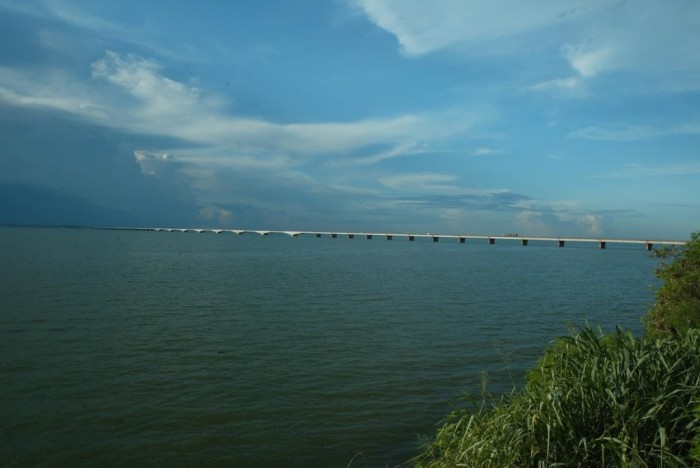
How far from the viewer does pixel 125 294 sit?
1321 inches

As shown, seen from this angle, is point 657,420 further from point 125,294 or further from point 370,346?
point 125,294

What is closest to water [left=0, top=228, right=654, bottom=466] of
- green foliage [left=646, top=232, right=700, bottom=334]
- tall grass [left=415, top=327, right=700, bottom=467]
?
green foliage [left=646, top=232, right=700, bottom=334]

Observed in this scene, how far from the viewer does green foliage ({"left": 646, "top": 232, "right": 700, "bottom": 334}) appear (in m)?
12.1

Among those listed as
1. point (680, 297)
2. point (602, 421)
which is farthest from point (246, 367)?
point (680, 297)

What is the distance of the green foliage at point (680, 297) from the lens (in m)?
12.1

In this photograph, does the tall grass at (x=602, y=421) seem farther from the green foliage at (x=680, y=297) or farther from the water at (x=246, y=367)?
the water at (x=246, y=367)

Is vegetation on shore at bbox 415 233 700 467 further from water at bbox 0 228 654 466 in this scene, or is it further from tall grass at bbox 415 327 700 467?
water at bbox 0 228 654 466

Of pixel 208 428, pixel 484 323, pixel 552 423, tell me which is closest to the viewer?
pixel 552 423

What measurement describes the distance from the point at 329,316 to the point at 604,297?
22.7 meters

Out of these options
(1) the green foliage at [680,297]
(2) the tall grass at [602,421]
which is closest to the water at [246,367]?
(1) the green foliage at [680,297]

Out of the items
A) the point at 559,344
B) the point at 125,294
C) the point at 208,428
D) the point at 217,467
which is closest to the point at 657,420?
the point at 559,344

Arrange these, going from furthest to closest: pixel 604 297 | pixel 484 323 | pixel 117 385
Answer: pixel 604 297 < pixel 484 323 < pixel 117 385

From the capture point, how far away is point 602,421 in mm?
7660

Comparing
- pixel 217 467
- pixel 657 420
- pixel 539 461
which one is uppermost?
pixel 657 420
